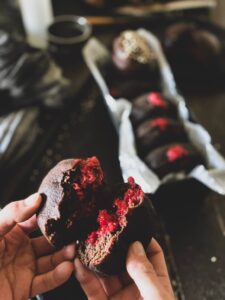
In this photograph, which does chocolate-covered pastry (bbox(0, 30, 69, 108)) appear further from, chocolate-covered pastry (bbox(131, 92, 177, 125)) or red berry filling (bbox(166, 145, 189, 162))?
red berry filling (bbox(166, 145, 189, 162))

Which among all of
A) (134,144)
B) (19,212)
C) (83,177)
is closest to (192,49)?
A: (134,144)

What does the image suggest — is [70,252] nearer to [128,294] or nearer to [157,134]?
[128,294]

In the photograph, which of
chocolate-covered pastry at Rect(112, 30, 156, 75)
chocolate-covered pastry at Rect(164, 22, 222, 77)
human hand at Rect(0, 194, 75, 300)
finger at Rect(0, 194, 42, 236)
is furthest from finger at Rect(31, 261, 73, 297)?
chocolate-covered pastry at Rect(164, 22, 222, 77)

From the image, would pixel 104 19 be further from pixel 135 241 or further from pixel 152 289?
pixel 152 289

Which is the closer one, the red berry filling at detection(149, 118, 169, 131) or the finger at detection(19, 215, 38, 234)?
the finger at detection(19, 215, 38, 234)

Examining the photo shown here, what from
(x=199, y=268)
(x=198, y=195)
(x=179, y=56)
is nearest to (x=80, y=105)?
(x=179, y=56)

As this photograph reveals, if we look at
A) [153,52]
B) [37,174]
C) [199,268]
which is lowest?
[199,268]

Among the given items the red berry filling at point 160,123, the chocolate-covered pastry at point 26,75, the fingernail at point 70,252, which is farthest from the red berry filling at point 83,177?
the chocolate-covered pastry at point 26,75
